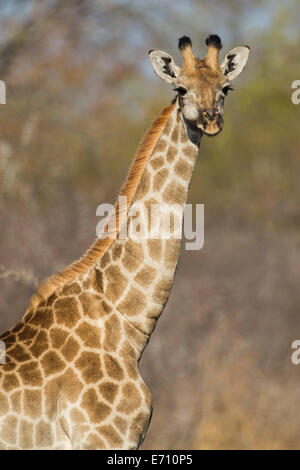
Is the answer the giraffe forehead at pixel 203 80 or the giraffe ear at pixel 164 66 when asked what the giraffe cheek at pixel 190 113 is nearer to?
the giraffe forehead at pixel 203 80

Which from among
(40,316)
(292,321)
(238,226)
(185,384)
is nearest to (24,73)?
(238,226)

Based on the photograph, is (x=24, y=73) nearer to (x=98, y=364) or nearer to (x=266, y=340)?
(x=266, y=340)

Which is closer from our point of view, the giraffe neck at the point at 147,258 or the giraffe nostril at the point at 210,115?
the giraffe nostril at the point at 210,115

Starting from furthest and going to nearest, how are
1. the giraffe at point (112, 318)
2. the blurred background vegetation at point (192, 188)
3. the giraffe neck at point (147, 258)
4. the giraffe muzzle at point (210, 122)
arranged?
1. the blurred background vegetation at point (192, 188)
2. the giraffe neck at point (147, 258)
3. the giraffe muzzle at point (210, 122)
4. the giraffe at point (112, 318)

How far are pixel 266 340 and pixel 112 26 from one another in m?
11.0

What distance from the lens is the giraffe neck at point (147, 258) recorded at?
594cm

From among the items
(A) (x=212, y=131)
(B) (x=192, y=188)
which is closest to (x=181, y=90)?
(A) (x=212, y=131)

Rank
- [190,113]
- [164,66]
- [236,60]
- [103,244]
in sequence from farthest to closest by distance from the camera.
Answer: [236,60]
[164,66]
[103,244]
[190,113]

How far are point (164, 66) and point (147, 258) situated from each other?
57.5 inches

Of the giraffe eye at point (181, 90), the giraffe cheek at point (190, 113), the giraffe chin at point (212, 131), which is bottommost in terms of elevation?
the giraffe chin at point (212, 131)

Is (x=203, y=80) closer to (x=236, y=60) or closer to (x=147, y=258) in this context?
(x=236, y=60)

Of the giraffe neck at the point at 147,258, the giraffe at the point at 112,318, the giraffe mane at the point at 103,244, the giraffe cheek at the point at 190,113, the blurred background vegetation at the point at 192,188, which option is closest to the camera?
the giraffe at the point at 112,318

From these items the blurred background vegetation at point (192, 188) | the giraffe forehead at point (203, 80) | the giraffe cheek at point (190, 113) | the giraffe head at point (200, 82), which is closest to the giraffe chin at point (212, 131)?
the giraffe head at point (200, 82)

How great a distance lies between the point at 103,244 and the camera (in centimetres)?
612
